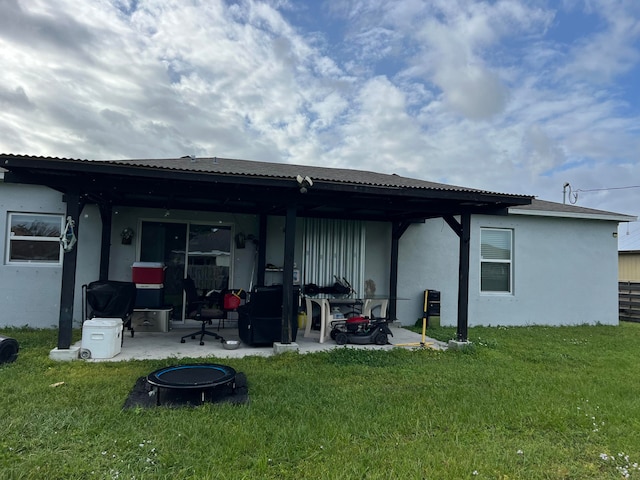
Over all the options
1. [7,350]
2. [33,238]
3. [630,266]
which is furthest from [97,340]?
[630,266]

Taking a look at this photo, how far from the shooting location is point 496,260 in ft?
29.9

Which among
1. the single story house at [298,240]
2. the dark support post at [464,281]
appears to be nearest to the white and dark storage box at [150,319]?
the single story house at [298,240]

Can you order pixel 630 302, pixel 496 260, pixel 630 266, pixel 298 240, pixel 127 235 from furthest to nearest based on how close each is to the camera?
1. pixel 630 266
2. pixel 630 302
3. pixel 496 260
4. pixel 298 240
5. pixel 127 235

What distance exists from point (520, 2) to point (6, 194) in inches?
390

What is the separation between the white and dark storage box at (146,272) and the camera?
6.92 meters

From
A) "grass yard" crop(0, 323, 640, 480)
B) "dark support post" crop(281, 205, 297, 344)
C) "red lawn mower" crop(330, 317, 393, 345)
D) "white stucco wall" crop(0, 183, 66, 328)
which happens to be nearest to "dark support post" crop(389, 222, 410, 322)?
"red lawn mower" crop(330, 317, 393, 345)

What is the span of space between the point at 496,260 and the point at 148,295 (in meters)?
7.22

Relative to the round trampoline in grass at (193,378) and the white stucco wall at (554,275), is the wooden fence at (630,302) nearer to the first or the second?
the white stucco wall at (554,275)

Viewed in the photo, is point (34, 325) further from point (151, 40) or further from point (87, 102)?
point (151, 40)

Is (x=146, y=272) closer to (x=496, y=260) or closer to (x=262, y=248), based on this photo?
(x=262, y=248)

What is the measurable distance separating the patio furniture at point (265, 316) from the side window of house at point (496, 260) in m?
5.03

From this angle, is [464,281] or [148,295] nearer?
[464,281]

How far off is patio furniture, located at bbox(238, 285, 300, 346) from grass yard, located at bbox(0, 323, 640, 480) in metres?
0.75

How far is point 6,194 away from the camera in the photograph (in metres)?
6.94
